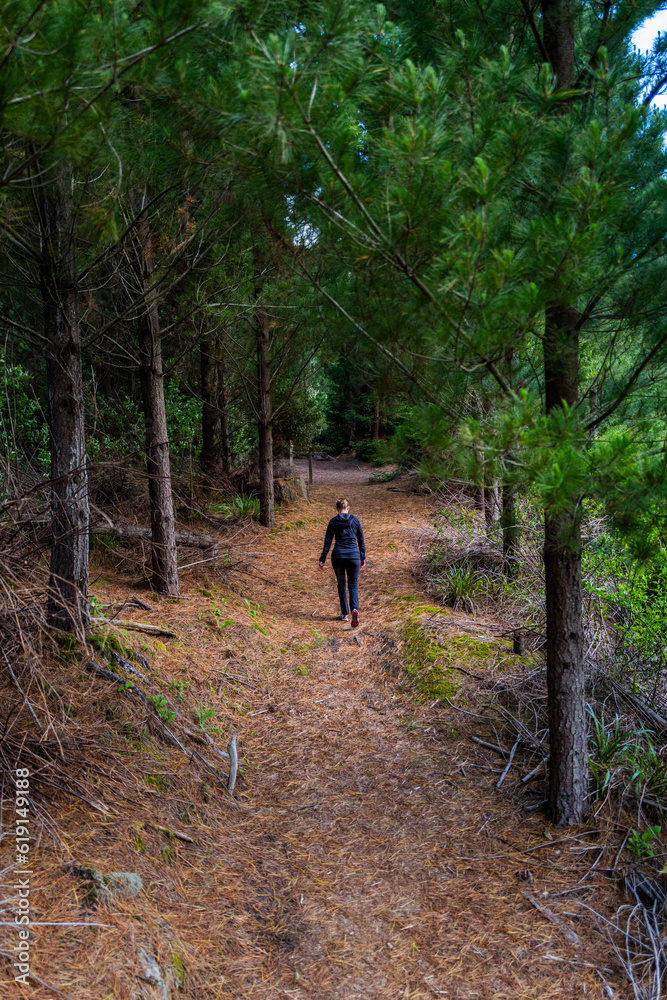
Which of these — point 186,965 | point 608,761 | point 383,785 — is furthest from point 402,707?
point 186,965

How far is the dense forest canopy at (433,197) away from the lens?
112 inches

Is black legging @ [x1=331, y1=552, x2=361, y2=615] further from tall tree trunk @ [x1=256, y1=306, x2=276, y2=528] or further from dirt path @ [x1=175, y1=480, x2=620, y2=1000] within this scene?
tall tree trunk @ [x1=256, y1=306, x2=276, y2=528]

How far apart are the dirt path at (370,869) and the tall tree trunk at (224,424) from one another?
249 inches

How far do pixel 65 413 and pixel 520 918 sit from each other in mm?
4058

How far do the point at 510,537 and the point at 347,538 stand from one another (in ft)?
6.44

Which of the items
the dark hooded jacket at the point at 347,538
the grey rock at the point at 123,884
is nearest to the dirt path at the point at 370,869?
the grey rock at the point at 123,884

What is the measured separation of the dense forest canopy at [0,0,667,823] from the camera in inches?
112

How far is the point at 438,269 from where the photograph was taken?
303 cm

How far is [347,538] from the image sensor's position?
309 inches

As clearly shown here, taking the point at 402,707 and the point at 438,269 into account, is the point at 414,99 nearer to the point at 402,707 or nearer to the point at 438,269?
the point at 438,269

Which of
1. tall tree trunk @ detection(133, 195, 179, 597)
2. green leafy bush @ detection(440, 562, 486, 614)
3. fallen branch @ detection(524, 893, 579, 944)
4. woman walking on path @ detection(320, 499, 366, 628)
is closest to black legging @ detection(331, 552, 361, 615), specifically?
woman walking on path @ detection(320, 499, 366, 628)

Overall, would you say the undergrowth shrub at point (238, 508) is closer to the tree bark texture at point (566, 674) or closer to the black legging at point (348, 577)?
the black legging at point (348, 577)

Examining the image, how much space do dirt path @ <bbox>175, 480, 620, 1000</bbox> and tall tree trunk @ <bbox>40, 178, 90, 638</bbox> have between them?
76.0 inches

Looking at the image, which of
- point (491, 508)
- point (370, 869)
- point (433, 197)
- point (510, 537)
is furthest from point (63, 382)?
point (491, 508)
